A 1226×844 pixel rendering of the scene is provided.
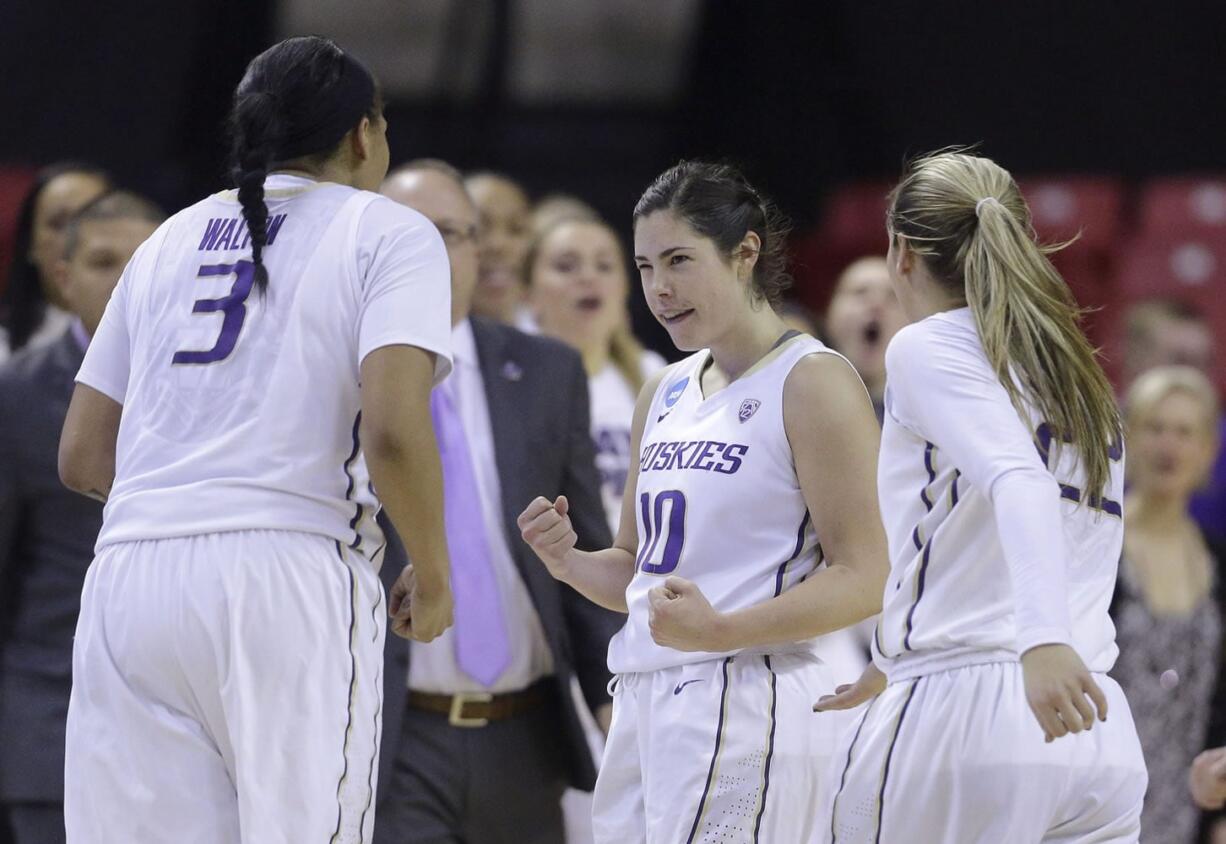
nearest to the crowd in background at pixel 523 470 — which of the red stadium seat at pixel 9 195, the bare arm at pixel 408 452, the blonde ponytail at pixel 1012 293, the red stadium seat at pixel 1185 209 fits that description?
the blonde ponytail at pixel 1012 293

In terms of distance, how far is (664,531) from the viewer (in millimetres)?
3646

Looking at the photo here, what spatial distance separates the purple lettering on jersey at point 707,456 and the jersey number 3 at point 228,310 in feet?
3.01

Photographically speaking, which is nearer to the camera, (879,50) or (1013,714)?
(1013,714)

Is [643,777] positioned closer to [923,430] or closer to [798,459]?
[798,459]

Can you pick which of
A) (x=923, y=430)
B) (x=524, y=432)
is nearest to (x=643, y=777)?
(x=923, y=430)

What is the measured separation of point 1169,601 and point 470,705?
268 cm

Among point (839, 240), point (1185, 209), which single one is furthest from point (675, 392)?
point (839, 240)

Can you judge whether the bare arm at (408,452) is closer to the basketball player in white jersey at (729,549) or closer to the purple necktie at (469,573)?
the basketball player in white jersey at (729,549)

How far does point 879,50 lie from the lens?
11.5 m

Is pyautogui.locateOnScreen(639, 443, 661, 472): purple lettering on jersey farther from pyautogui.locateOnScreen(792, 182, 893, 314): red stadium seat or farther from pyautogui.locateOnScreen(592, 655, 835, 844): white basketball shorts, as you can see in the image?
pyautogui.locateOnScreen(792, 182, 893, 314): red stadium seat

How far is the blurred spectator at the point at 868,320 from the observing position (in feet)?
20.9

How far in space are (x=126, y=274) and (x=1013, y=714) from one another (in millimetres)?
1950

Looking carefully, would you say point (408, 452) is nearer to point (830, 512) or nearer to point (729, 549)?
point (729, 549)

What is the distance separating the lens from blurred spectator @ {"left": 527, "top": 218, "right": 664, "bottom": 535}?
6.21m
